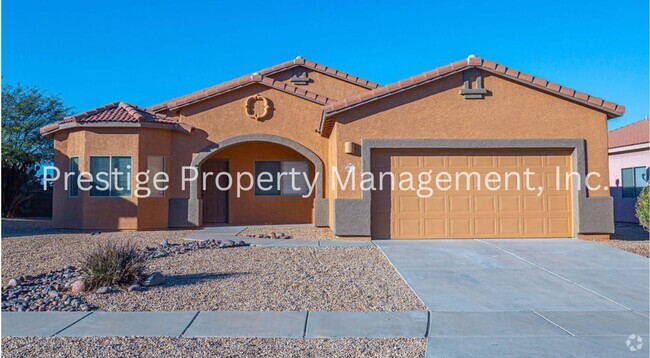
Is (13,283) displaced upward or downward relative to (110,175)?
downward

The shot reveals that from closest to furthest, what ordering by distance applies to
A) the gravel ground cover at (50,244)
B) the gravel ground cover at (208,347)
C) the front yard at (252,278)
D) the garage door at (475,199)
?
the gravel ground cover at (208,347), the front yard at (252,278), the gravel ground cover at (50,244), the garage door at (475,199)

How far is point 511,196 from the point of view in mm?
13234

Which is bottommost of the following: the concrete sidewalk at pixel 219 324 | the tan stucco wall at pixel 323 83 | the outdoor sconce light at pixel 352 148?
the concrete sidewalk at pixel 219 324

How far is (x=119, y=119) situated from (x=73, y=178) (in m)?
2.37

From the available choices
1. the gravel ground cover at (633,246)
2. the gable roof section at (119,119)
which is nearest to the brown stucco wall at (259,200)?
the gable roof section at (119,119)

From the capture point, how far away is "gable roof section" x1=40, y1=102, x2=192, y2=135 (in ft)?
50.9

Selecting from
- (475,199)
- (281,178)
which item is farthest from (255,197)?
(475,199)

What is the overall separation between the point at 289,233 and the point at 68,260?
5882 millimetres

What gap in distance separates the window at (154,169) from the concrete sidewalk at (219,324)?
9.41 meters

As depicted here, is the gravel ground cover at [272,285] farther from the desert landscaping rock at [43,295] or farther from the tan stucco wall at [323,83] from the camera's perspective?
the tan stucco wall at [323,83]

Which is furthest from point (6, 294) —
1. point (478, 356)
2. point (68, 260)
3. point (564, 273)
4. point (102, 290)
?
point (564, 273)

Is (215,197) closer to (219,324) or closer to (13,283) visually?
(13,283)

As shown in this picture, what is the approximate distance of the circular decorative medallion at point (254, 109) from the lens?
16.5 metres

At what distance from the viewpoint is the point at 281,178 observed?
1812 cm
